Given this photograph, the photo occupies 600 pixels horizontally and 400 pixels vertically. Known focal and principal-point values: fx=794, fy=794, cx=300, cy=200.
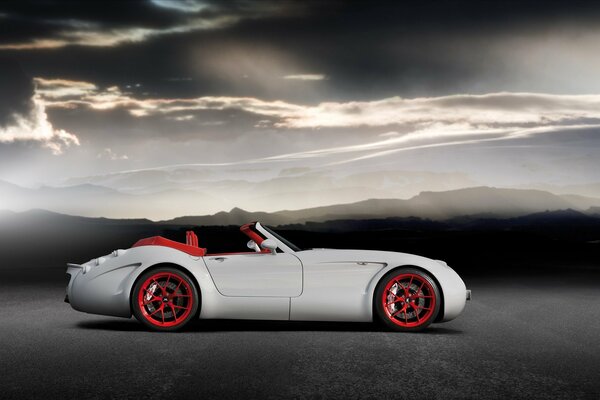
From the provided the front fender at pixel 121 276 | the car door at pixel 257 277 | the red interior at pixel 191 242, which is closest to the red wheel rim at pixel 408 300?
the car door at pixel 257 277

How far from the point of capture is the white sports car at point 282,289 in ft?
26.9

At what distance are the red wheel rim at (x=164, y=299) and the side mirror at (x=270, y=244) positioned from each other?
35.8 inches

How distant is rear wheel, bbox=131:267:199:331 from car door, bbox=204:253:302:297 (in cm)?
30

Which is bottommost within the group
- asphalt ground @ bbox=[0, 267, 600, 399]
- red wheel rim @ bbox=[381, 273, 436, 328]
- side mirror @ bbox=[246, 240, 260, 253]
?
asphalt ground @ bbox=[0, 267, 600, 399]

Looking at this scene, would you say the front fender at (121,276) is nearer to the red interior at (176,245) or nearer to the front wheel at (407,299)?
the red interior at (176,245)

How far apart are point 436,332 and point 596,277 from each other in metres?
9.26

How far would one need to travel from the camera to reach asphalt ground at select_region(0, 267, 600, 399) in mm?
5609

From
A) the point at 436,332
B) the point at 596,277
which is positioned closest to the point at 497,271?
the point at 596,277

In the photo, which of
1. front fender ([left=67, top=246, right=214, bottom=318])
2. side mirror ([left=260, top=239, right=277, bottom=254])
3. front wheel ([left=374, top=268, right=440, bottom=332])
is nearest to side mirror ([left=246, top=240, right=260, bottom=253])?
side mirror ([left=260, top=239, right=277, bottom=254])

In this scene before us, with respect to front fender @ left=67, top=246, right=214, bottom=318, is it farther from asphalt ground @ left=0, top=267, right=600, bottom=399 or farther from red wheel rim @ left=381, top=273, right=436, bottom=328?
red wheel rim @ left=381, top=273, right=436, bottom=328

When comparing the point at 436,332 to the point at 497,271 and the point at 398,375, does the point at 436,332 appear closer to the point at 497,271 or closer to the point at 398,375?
the point at 398,375

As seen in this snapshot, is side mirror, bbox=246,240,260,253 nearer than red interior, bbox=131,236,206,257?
No

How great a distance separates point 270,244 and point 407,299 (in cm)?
154

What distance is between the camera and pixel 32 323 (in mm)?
9164
